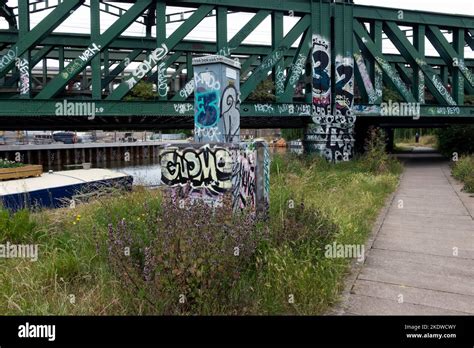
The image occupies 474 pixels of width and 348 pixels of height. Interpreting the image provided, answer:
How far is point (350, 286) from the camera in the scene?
5.30m

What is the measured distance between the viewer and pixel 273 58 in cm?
2108

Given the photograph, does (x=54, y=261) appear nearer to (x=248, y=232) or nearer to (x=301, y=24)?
(x=248, y=232)

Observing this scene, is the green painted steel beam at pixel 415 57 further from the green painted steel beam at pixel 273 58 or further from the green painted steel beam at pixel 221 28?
the green painted steel beam at pixel 221 28

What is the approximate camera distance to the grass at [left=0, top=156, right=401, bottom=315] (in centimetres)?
426

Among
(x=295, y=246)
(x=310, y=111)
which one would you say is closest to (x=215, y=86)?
(x=295, y=246)

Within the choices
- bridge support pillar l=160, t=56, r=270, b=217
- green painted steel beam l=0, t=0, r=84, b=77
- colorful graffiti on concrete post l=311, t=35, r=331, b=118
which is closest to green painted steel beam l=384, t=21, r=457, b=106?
colorful graffiti on concrete post l=311, t=35, r=331, b=118

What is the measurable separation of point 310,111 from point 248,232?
696 inches

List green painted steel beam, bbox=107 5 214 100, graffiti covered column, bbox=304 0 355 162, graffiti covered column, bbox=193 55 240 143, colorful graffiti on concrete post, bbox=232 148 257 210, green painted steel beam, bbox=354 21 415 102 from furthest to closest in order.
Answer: green painted steel beam, bbox=354 21 415 102
graffiti covered column, bbox=304 0 355 162
green painted steel beam, bbox=107 5 214 100
graffiti covered column, bbox=193 55 240 143
colorful graffiti on concrete post, bbox=232 148 257 210

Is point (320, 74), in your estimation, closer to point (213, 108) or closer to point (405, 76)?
point (405, 76)

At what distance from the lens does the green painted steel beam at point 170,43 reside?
56.9 feet

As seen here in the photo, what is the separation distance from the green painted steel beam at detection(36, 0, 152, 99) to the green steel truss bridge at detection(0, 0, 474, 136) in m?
0.04

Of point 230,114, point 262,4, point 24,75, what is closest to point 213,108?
point 230,114

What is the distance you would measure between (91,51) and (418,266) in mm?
15537

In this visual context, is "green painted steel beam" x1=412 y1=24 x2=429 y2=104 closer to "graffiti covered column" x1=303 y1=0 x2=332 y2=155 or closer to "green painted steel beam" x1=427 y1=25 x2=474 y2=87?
"green painted steel beam" x1=427 y1=25 x2=474 y2=87
